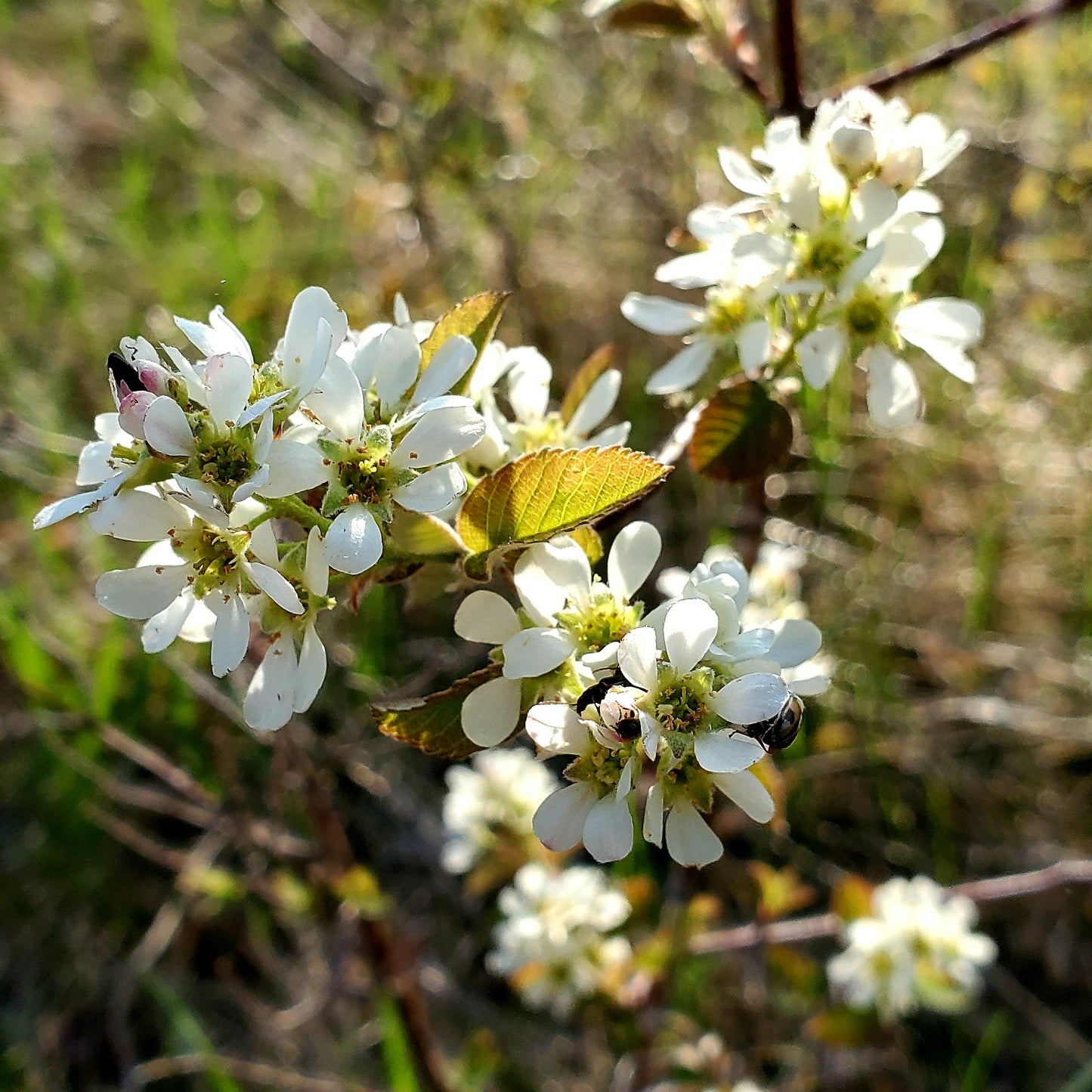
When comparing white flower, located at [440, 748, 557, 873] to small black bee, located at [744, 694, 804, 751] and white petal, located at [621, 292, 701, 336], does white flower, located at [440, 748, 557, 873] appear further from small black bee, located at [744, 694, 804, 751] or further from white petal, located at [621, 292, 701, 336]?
small black bee, located at [744, 694, 804, 751]

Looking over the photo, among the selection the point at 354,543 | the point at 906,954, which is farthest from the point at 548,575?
the point at 906,954

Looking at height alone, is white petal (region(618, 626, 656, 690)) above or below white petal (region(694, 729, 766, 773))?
above

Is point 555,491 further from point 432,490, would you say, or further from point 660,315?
point 660,315

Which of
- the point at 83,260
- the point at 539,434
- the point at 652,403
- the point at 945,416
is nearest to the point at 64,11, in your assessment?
the point at 83,260

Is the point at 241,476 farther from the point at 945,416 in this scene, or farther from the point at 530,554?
the point at 945,416

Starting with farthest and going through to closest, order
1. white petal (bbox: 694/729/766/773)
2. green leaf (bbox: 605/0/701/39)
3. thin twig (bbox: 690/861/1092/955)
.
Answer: thin twig (bbox: 690/861/1092/955) < green leaf (bbox: 605/0/701/39) < white petal (bbox: 694/729/766/773)

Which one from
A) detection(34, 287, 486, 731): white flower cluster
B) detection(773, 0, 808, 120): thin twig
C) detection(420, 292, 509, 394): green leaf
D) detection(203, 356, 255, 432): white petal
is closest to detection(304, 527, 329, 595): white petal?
detection(34, 287, 486, 731): white flower cluster
